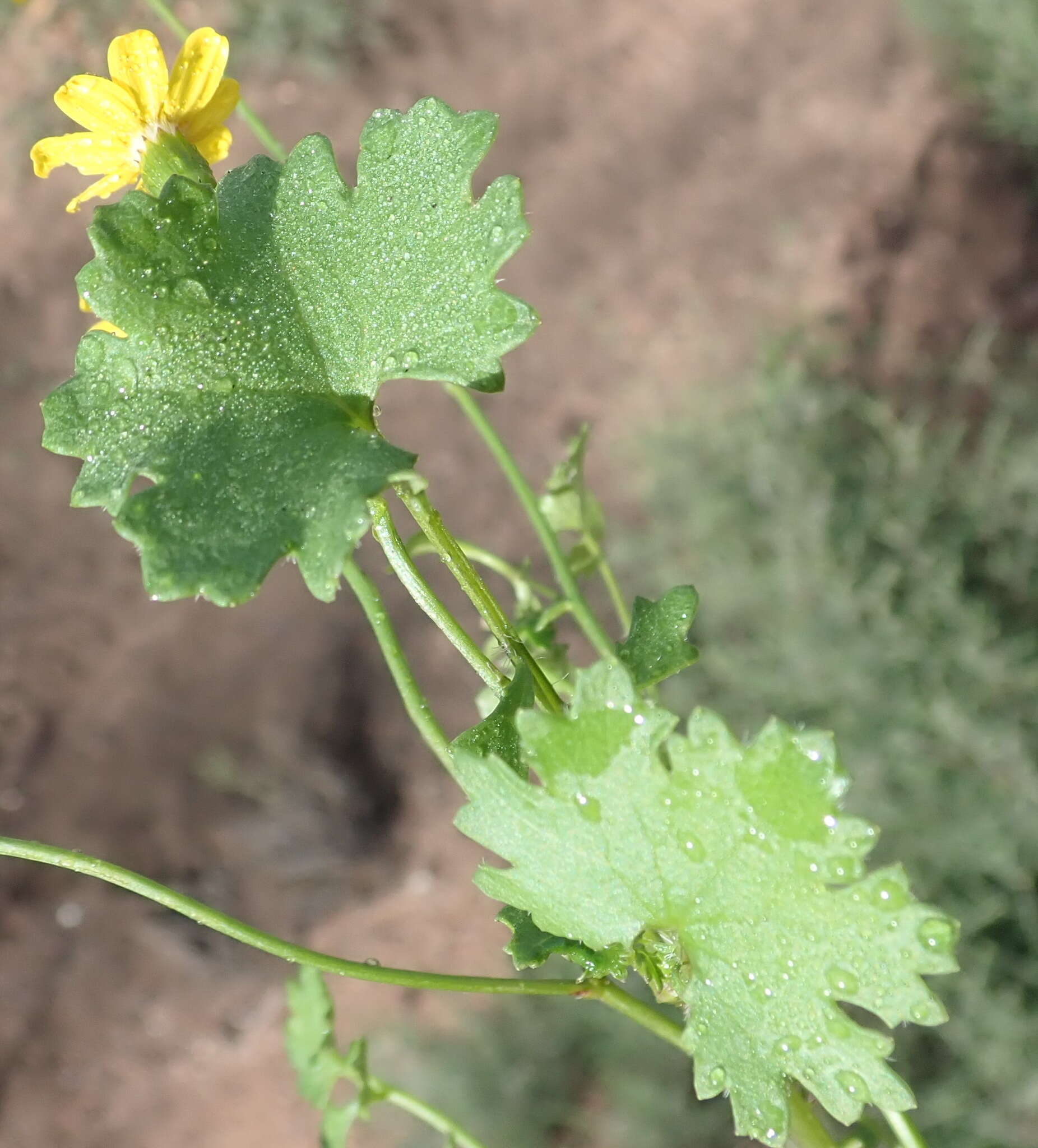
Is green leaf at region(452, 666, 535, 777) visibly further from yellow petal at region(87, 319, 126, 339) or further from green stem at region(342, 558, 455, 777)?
yellow petal at region(87, 319, 126, 339)

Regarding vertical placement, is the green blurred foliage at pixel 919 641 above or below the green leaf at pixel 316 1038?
below

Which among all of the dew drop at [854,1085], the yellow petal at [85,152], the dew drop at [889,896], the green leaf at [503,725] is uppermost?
the yellow petal at [85,152]

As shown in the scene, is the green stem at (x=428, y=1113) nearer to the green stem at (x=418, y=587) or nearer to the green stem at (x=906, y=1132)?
the green stem at (x=906, y=1132)

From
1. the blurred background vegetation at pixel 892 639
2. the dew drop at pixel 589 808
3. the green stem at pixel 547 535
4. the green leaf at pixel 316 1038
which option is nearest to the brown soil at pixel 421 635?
the blurred background vegetation at pixel 892 639

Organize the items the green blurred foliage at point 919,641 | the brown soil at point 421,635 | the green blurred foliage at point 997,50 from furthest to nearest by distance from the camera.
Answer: the brown soil at point 421,635
the green blurred foliage at point 997,50
the green blurred foliage at point 919,641

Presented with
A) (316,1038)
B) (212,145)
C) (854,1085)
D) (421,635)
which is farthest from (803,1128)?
(421,635)

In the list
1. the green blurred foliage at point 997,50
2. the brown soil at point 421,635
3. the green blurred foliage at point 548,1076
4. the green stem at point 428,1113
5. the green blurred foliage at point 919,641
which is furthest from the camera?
the brown soil at point 421,635

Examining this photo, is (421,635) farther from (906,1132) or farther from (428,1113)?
(906,1132)
